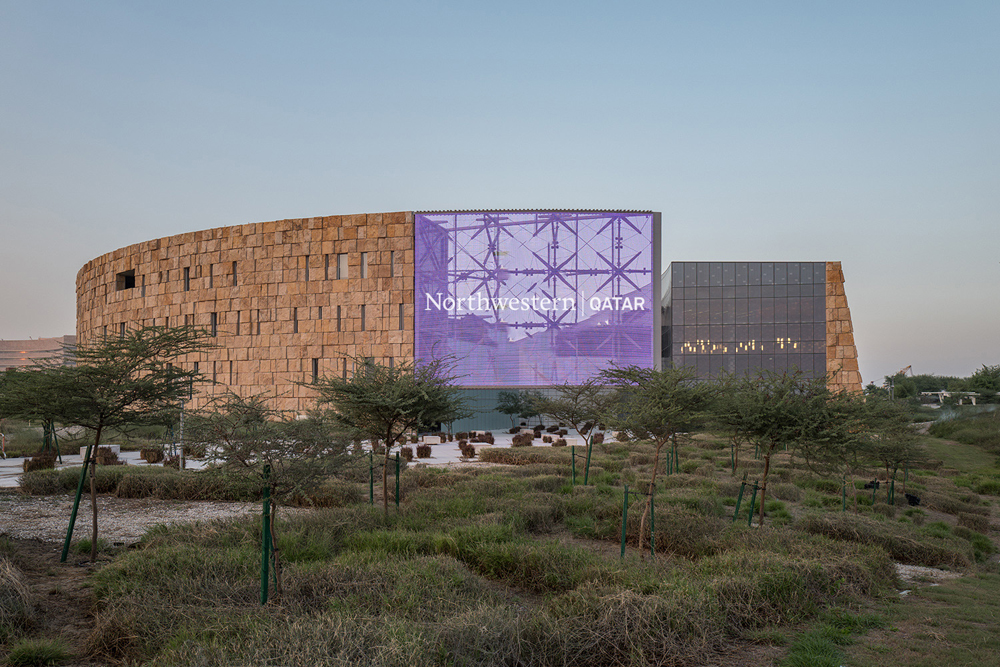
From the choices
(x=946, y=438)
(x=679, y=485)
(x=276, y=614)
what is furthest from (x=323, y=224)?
(x=946, y=438)

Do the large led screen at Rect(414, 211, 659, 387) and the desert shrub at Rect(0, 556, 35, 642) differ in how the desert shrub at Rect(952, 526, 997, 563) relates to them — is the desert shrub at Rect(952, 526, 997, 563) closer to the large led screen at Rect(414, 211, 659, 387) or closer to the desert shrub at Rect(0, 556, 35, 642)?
the desert shrub at Rect(0, 556, 35, 642)

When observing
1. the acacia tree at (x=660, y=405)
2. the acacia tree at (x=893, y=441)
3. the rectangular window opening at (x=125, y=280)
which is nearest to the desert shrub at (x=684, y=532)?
the acacia tree at (x=660, y=405)

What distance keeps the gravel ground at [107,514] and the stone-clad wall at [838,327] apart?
50.1 meters

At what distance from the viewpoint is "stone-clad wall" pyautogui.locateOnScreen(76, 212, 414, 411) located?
4766 cm

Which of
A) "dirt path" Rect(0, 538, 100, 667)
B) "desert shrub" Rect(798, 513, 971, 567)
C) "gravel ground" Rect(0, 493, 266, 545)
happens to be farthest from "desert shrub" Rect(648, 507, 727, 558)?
"dirt path" Rect(0, 538, 100, 667)

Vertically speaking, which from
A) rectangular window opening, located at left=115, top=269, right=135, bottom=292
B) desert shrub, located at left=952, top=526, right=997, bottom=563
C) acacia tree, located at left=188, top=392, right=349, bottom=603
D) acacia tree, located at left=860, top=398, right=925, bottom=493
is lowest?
desert shrub, located at left=952, top=526, right=997, bottom=563

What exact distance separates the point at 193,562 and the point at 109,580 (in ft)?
3.58

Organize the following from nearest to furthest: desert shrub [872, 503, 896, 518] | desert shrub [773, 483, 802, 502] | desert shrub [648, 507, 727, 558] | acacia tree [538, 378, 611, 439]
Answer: desert shrub [648, 507, 727, 558]
desert shrub [872, 503, 896, 518]
desert shrub [773, 483, 802, 502]
acacia tree [538, 378, 611, 439]

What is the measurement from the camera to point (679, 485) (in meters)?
19.4

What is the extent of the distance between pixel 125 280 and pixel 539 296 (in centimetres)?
4102

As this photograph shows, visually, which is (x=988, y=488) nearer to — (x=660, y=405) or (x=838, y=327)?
(x=660, y=405)

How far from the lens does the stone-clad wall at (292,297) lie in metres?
47.7

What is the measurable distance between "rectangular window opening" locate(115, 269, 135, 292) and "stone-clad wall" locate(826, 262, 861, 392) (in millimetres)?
63659

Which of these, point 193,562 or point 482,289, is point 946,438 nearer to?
point 482,289
